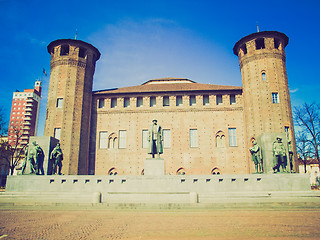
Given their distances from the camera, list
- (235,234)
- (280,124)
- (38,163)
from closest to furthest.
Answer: (235,234), (38,163), (280,124)

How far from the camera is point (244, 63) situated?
95.9 feet

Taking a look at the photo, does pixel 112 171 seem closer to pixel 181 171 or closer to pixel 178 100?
pixel 181 171

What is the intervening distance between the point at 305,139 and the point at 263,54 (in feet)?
42.2

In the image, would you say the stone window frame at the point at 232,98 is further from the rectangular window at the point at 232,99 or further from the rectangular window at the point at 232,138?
the rectangular window at the point at 232,138

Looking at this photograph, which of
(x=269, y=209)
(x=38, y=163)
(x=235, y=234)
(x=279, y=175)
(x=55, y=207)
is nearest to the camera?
(x=235, y=234)

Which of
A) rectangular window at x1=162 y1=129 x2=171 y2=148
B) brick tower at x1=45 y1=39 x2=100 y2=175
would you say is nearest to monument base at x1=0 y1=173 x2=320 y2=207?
brick tower at x1=45 y1=39 x2=100 y2=175

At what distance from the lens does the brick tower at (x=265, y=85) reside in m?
26.1

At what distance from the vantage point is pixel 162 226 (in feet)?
26.2

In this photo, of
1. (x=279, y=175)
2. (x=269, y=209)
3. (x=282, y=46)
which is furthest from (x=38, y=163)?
(x=282, y=46)

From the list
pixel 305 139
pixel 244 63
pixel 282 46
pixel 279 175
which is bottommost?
pixel 279 175

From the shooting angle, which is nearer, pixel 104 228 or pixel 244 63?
pixel 104 228

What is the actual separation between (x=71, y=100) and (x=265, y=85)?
22460mm

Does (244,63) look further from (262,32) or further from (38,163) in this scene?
(38,163)

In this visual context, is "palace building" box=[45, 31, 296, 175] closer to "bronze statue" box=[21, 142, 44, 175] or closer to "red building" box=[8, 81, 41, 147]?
"bronze statue" box=[21, 142, 44, 175]
